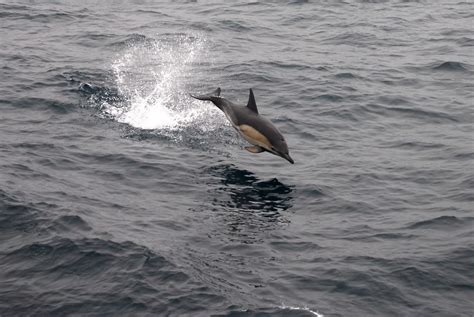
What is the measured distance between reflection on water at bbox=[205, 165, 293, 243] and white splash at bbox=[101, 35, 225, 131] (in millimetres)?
3206

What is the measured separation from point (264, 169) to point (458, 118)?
20.7 feet

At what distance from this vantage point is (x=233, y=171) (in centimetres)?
1811

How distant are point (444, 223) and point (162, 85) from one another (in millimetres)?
11397

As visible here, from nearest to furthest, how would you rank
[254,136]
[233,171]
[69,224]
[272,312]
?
[272,312], [69,224], [254,136], [233,171]

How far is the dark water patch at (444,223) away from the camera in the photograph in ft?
50.4

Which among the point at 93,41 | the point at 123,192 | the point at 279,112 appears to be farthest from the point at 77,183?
the point at 93,41

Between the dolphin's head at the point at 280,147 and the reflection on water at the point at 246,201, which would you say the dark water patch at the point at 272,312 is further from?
the dolphin's head at the point at 280,147

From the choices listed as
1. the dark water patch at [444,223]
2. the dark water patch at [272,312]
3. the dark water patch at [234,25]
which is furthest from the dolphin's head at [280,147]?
the dark water patch at [234,25]

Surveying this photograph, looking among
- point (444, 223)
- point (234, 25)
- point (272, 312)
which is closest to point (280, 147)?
point (444, 223)

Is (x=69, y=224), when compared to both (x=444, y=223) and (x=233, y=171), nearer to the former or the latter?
(x=233, y=171)

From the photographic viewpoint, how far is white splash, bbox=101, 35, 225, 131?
21109mm

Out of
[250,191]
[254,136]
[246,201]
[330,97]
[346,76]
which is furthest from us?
[346,76]

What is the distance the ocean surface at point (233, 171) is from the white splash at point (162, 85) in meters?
0.08

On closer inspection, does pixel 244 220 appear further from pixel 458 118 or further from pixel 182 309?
pixel 458 118
